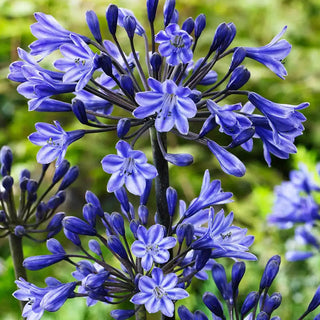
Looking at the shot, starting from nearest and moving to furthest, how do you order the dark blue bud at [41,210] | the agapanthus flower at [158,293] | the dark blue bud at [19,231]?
1. the agapanthus flower at [158,293]
2. the dark blue bud at [19,231]
3. the dark blue bud at [41,210]

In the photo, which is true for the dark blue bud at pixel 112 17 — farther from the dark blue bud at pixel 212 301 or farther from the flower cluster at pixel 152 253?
the dark blue bud at pixel 212 301

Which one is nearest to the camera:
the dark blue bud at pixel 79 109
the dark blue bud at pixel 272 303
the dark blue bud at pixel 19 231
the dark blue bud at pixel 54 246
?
the dark blue bud at pixel 79 109

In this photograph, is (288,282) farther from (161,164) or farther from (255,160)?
(161,164)

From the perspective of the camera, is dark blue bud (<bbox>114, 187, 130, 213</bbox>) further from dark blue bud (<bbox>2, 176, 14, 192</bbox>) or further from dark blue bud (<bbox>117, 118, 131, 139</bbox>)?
dark blue bud (<bbox>2, 176, 14, 192</bbox>)

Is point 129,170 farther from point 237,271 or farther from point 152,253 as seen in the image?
point 237,271

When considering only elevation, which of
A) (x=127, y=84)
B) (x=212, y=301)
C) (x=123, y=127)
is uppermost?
(x=127, y=84)

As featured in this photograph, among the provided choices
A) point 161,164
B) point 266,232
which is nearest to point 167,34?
point 161,164

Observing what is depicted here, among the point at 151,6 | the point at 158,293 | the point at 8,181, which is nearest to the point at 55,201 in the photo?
the point at 8,181

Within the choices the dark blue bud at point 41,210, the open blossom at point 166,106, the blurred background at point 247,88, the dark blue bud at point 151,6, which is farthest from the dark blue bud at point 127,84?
the blurred background at point 247,88
